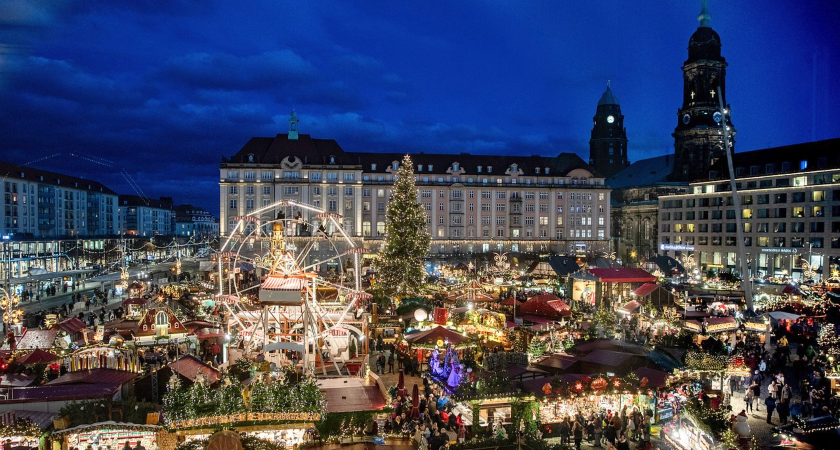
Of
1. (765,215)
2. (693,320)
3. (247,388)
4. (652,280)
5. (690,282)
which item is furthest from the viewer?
(765,215)

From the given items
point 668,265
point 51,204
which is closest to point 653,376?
point 668,265

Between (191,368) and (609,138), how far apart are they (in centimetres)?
11242

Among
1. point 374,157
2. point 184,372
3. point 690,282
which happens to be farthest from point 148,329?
point 374,157

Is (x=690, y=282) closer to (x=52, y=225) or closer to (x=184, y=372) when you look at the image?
(x=184, y=372)

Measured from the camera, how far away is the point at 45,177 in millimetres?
93562

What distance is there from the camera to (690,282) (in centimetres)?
4988

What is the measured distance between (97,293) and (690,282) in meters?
49.1

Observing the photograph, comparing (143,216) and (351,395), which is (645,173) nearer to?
(351,395)

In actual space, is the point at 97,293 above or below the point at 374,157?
below

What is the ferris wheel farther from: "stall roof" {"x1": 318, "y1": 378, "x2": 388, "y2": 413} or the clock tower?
the clock tower

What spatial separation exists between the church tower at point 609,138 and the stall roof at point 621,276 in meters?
83.1

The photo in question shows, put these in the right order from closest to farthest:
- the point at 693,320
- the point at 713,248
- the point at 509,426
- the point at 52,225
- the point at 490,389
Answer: the point at 509,426 → the point at 490,389 → the point at 693,320 → the point at 713,248 → the point at 52,225

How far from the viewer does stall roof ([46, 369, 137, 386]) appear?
51.1 ft

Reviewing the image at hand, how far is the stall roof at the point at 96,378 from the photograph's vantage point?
1559 cm
